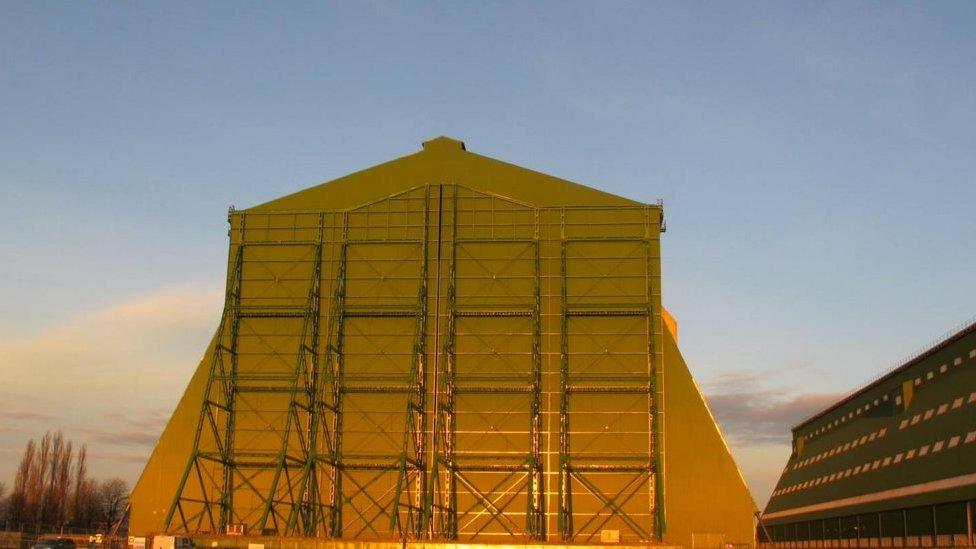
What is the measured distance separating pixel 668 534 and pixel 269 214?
123 feet

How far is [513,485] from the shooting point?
241 ft

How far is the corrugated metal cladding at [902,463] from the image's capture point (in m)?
58.9

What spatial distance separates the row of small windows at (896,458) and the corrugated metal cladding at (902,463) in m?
0.10

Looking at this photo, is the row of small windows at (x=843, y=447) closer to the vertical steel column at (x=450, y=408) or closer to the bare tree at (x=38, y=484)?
the vertical steel column at (x=450, y=408)

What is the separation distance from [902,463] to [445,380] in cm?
3107

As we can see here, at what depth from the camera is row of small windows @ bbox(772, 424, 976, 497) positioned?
6016 centimetres

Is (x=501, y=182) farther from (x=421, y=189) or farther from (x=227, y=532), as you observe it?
(x=227, y=532)

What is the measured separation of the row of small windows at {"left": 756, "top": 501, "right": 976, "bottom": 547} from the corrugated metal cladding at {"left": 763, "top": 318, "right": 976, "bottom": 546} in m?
0.06

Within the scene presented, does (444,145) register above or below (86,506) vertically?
above

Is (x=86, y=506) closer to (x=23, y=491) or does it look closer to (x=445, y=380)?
(x=23, y=491)

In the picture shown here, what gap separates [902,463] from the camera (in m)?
69.4

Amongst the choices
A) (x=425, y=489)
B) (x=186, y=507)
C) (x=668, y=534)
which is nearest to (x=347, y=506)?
(x=425, y=489)

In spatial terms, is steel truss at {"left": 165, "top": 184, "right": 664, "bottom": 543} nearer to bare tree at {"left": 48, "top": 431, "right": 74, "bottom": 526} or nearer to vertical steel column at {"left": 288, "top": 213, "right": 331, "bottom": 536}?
vertical steel column at {"left": 288, "top": 213, "right": 331, "bottom": 536}

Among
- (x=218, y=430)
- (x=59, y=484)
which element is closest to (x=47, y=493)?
(x=59, y=484)
